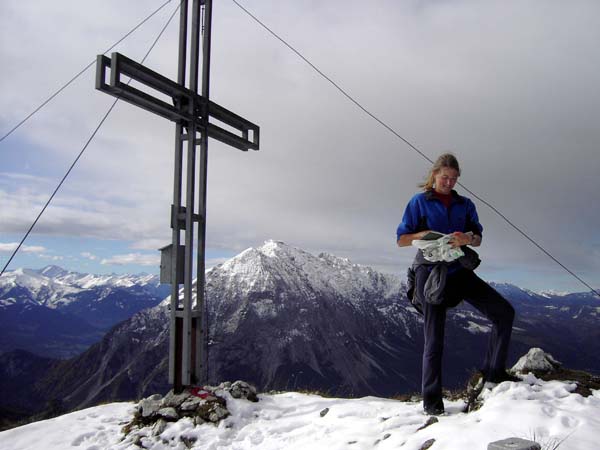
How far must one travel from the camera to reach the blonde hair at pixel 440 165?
6.56 metres

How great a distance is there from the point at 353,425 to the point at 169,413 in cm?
360

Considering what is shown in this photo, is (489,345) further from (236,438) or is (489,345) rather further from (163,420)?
(163,420)

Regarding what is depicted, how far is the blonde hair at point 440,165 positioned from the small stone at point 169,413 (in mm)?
5981

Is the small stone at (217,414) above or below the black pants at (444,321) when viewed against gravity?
below

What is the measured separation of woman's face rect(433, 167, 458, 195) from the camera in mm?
6531

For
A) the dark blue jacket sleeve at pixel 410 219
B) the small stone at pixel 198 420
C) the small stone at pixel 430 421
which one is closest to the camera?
the small stone at pixel 430 421

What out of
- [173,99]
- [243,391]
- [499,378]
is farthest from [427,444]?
[173,99]

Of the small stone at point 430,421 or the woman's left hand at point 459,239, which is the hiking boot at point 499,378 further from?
the woman's left hand at point 459,239

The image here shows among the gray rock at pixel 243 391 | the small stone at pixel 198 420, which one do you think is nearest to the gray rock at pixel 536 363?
the gray rock at pixel 243 391

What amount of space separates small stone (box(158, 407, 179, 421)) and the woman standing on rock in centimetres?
456

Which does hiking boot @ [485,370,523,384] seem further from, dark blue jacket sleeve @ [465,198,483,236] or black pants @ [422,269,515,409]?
dark blue jacket sleeve @ [465,198,483,236]

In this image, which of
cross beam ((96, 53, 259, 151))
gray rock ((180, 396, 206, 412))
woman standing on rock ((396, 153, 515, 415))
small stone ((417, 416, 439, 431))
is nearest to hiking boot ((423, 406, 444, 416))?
woman standing on rock ((396, 153, 515, 415))

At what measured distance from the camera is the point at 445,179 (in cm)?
656

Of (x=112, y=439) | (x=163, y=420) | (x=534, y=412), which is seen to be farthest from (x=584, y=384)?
(x=112, y=439)
